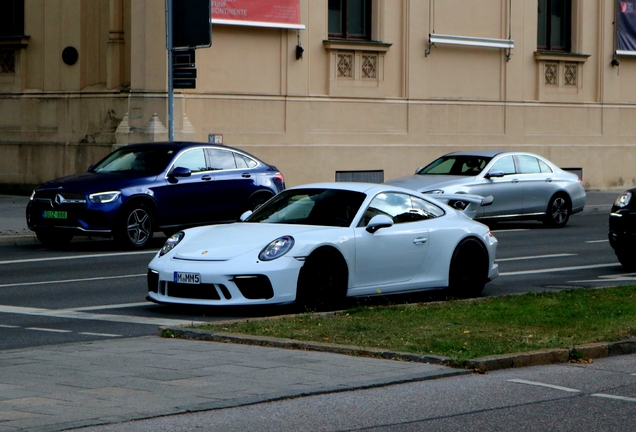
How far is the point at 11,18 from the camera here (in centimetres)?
3017

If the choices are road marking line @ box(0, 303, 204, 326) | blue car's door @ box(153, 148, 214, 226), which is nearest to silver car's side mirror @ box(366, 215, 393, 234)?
road marking line @ box(0, 303, 204, 326)

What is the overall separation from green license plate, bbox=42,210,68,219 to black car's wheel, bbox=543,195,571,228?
10.2m

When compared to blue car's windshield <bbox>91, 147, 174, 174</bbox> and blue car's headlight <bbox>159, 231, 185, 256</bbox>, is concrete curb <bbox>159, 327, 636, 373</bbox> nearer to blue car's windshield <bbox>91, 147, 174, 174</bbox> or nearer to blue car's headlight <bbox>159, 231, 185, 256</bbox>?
blue car's headlight <bbox>159, 231, 185, 256</bbox>

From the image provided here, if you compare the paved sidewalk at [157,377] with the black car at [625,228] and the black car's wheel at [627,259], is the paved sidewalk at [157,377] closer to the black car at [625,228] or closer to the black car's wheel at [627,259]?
the black car at [625,228]

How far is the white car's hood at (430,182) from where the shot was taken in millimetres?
22130

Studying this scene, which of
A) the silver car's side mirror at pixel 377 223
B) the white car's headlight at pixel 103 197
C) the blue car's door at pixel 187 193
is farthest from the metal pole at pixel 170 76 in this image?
the silver car's side mirror at pixel 377 223

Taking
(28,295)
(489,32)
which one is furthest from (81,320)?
(489,32)

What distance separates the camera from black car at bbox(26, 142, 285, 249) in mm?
18344

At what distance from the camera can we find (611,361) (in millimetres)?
9453

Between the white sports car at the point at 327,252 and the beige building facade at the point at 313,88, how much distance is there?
15.0 metres

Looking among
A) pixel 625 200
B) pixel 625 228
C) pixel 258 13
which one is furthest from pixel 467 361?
pixel 258 13

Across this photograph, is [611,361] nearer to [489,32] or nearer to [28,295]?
[28,295]

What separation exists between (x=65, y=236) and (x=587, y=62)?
21662 millimetres

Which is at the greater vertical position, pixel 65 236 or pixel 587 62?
pixel 587 62
